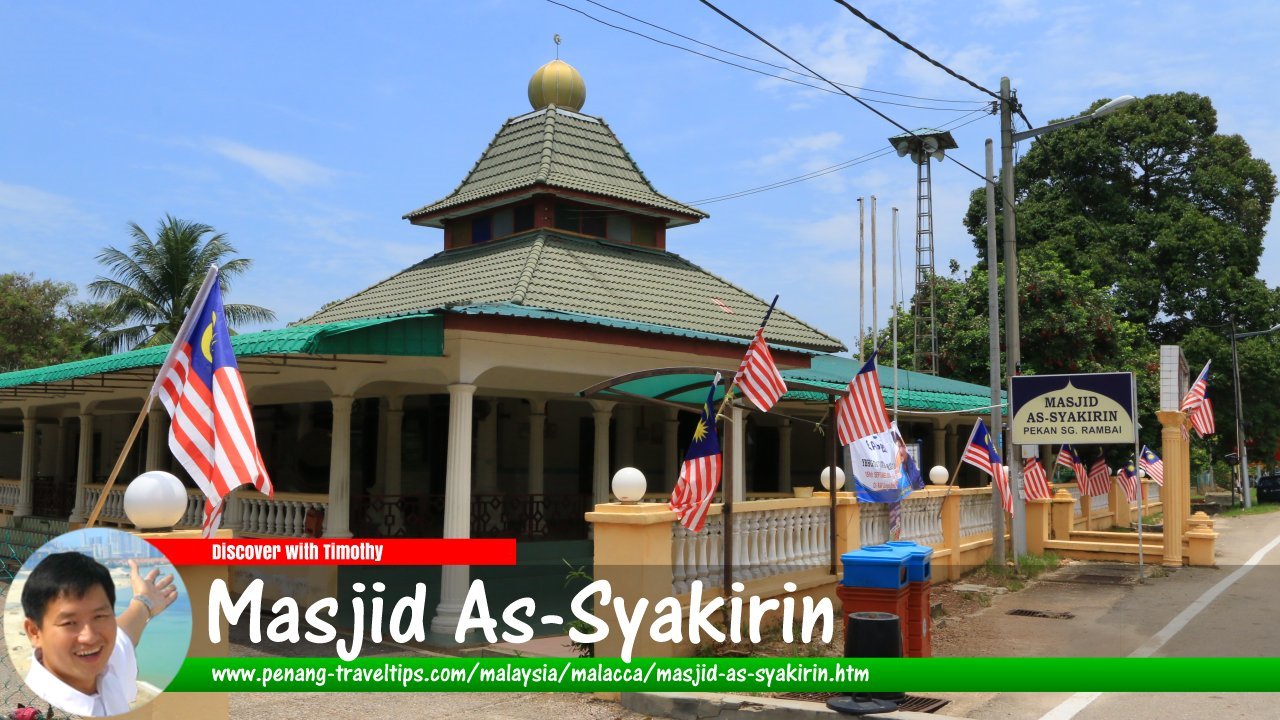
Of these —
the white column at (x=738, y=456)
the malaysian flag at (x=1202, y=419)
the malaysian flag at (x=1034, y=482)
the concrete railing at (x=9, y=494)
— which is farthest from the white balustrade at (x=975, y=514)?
the concrete railing at (x=9, y=494)

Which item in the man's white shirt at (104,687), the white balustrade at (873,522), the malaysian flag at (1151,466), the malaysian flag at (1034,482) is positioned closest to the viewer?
the man's white shirt at (104,687)

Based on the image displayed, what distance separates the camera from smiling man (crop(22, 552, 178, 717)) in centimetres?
362

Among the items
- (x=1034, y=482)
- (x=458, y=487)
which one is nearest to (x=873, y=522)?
(x=458, y=487)

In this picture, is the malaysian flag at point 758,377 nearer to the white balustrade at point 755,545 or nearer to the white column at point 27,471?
the white balustrade at point 755,545

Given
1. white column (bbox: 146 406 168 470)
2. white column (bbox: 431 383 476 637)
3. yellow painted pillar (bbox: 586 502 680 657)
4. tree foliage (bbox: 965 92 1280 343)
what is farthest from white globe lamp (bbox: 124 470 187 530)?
tree foliage (bbox: 965 92 1280 343)

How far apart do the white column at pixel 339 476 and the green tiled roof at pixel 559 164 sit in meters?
7.00

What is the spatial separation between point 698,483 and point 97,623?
6.17 meters

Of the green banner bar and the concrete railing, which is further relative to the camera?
the concrete railing

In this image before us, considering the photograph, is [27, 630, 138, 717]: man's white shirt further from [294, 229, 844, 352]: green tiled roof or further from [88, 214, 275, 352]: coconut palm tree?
[88, 214, 275, 352]: coconut palm tree

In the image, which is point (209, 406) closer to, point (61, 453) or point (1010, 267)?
point (1010, 267)

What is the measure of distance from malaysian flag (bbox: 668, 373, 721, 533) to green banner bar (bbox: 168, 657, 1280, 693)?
4.30 feet

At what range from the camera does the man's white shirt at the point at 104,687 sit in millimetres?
3559

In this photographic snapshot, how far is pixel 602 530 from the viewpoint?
8711 mm

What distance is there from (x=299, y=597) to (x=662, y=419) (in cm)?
954
